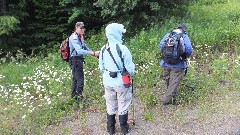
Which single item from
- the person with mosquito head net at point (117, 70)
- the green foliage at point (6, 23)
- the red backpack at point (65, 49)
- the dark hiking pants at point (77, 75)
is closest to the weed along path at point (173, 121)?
the dark hiking pants at point (77, 75)

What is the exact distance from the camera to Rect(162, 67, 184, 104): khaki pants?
7609 millimetres

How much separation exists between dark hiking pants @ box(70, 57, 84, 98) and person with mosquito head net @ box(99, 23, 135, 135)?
126cm

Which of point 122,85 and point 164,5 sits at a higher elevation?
point 164,5

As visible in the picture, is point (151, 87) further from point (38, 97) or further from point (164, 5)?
point (164, 5)

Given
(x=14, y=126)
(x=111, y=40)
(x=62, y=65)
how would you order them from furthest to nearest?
(x=62, y=65) < (x=14, y=126) < (x=111, y=40)

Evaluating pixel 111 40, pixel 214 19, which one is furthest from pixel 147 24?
pixel 111 40

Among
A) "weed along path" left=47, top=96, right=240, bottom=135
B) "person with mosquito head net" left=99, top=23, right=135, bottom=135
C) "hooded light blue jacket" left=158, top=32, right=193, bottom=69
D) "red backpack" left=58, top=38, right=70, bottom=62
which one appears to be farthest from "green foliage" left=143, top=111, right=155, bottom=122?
"red backpack" left=58, top=38, right=70, bottom=62

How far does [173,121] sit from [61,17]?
725cm

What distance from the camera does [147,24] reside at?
12.2 meters

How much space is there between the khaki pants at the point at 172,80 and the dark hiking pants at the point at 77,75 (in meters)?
1.78

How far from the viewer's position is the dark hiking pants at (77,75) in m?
7.82

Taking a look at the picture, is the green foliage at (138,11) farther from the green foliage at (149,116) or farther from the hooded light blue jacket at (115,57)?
the hooded light blue jacket at (115,57)

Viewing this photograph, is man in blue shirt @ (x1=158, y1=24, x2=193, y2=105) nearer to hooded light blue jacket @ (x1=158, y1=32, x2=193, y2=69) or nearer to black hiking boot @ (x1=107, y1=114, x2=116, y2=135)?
hooded light blue jacket @ (x1=158, y1=32, x2=193, y2=69)

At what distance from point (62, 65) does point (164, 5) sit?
3.89 meters
